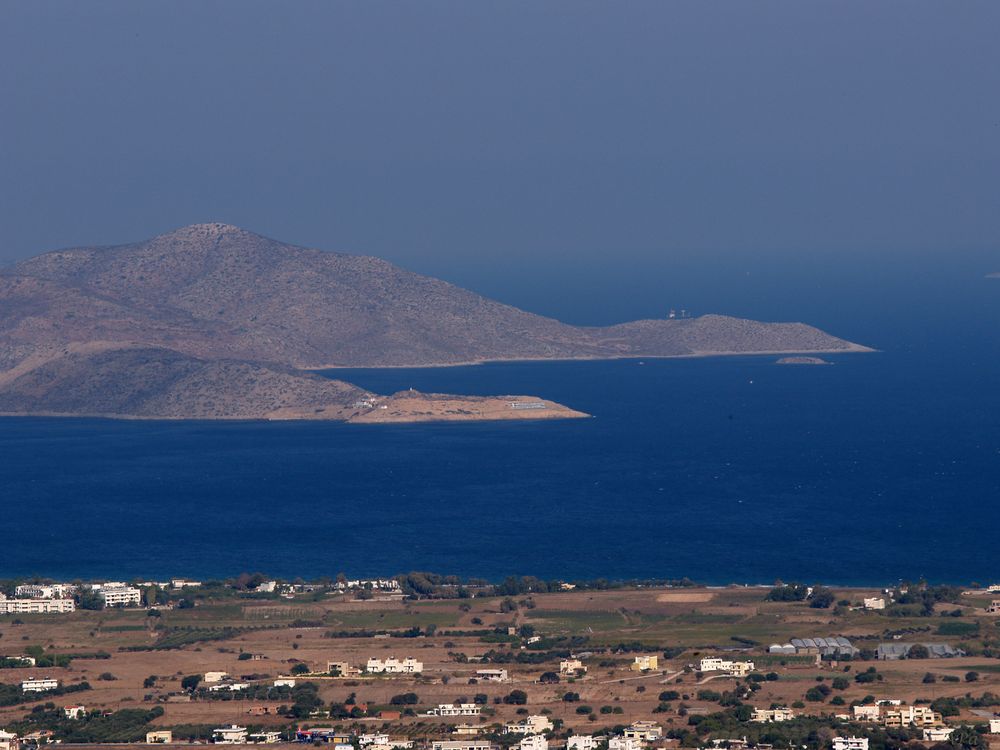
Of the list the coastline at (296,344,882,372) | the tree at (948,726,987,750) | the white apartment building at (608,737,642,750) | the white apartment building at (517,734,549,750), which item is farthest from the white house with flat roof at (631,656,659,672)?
the coastline at (296,344,882,372)

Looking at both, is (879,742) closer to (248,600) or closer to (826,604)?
(826,604)

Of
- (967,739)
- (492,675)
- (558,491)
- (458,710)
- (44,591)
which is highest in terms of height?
(558,491)

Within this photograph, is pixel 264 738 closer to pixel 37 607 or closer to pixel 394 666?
pixel 394 666

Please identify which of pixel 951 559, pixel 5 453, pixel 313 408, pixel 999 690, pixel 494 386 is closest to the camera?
pixel 999 690

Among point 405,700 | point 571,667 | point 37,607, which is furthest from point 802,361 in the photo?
point 405,700

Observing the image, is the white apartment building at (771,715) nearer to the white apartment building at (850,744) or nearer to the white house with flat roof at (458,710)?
the white apartment building at (850,744)

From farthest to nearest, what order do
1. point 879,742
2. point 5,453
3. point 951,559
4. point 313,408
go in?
1. point 313,408
2. point 5,453
3. point 951,559
4. point 879,742

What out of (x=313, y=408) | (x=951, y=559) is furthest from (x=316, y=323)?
(x=951, y=559)
